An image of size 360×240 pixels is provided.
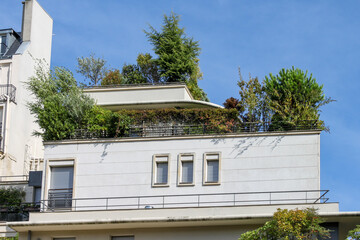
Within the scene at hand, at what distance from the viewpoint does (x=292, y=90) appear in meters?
49.1

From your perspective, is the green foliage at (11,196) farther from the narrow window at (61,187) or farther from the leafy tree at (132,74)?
the leafy tree at (132,74)

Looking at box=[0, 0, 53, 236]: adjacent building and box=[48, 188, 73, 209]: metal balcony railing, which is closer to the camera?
box=[48, 188, 73, 209]: metal balcony railing

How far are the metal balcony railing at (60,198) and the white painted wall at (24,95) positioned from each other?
887cm

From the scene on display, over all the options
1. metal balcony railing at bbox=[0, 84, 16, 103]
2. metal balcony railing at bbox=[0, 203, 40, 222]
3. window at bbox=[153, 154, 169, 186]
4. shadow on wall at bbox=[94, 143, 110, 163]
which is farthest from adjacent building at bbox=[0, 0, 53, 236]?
window at bbox=[153, 154, 169, 186]

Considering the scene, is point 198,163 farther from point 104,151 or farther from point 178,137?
point 104,151

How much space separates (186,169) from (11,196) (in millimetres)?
9762

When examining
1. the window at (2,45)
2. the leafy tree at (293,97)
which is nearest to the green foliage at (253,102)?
the leafy tree at (293,97)

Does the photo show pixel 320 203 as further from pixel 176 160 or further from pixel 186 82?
pixel 186 82

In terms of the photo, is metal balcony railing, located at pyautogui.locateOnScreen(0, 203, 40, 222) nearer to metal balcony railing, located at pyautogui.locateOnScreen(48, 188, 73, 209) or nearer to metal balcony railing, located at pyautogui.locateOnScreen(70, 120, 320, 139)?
metal balcony railing, located at pyautogui.locateOnScreen(48, 188, 73, 209)

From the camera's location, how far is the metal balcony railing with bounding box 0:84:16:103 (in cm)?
5672

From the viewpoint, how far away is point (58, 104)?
49.9 m

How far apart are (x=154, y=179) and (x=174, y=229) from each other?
3.93 m

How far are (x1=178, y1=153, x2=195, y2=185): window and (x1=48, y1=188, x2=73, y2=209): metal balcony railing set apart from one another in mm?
5288

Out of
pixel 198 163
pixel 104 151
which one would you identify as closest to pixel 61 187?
pixel 104 151
